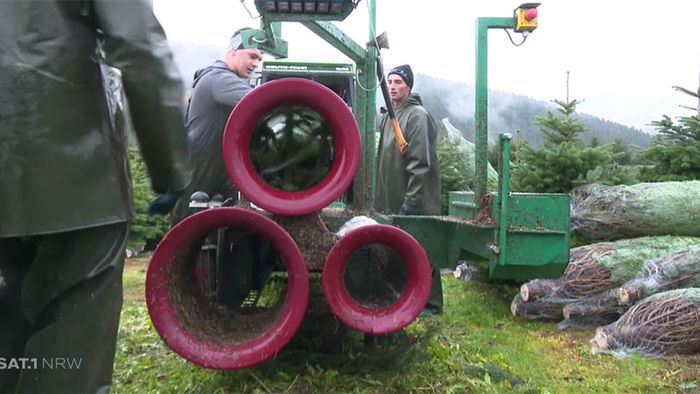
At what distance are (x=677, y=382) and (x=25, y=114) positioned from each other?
3315 millimetres

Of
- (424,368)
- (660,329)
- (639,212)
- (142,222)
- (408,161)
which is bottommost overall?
(142,222)

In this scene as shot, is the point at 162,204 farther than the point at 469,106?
No

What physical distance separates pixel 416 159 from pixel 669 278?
1.89 meters

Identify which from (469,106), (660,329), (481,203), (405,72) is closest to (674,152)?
(660,329)

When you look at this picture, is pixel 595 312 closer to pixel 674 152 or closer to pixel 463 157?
pixel 674 152

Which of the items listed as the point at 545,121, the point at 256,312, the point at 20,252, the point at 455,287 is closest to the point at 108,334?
the point at 20,252

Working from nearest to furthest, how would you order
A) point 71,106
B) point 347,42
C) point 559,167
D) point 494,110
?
point 71,106, point 347,42, point 559,167, point 494,110

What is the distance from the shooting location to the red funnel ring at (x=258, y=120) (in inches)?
103

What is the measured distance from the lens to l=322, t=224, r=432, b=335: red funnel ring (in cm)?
258

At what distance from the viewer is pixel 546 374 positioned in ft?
11.2

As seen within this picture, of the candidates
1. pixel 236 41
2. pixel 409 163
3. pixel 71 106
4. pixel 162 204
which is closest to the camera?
pixel 71 106

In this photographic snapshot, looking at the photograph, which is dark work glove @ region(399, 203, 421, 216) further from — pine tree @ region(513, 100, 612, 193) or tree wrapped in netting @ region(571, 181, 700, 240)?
pine tree @ region(513, 100, 612, 193)

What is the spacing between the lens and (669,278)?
428cm

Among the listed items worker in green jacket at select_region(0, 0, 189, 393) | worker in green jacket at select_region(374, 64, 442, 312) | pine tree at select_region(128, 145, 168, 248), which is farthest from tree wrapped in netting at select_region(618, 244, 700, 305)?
pine tree at select_region(128, 145, 168, 248)
